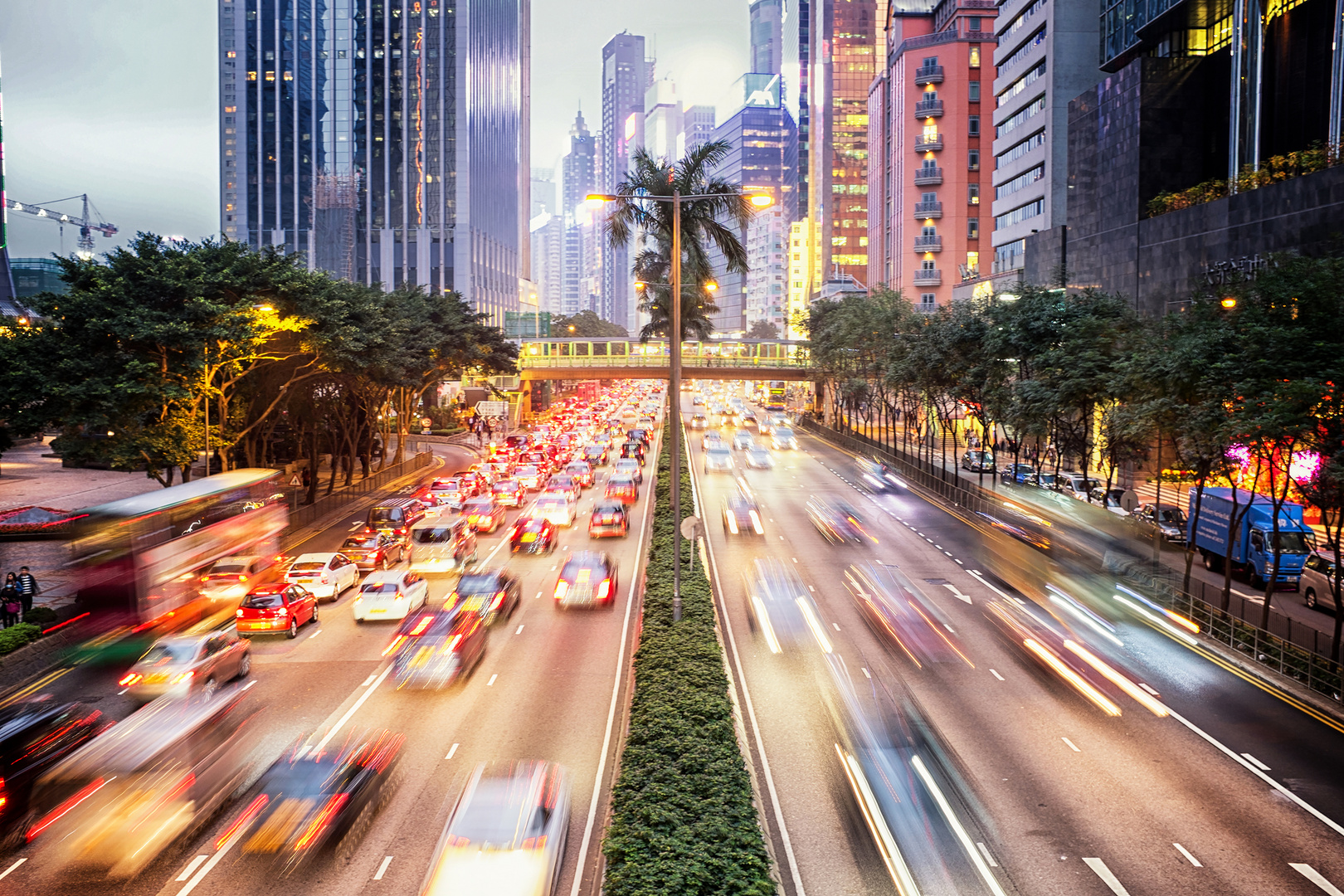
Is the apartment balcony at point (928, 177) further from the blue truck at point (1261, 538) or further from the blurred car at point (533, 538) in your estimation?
the blurred car at point (533, 538)

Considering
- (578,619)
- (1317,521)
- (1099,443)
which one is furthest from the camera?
(1099,443)

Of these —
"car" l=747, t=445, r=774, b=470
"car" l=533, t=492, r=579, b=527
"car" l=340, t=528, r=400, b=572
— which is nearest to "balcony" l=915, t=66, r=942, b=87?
"car" l=747, t=445, r=774, b=470

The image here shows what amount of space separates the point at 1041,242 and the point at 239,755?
2158 inches

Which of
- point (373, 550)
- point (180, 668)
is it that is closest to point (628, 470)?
point (373, 550)

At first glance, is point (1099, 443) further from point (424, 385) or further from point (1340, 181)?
point (424, 385)

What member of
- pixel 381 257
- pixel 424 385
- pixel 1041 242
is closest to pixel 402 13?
pixel 381 257

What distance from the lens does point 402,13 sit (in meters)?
137

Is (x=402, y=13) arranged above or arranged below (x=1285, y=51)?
above

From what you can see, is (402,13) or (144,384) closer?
(144,384)

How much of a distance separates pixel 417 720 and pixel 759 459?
5005cm

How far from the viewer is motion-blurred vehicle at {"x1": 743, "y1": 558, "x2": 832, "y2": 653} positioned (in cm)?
2242

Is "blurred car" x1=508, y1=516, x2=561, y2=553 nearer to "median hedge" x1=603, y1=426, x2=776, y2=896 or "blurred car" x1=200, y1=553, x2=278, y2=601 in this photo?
"blurred car" x1=200, y1=553, x2=278, y2=601

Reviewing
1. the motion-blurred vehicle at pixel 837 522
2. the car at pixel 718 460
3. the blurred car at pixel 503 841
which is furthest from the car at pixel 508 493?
the blurred car at pixel 503 841

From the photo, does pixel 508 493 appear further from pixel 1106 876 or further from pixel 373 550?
pixel 1106 876
